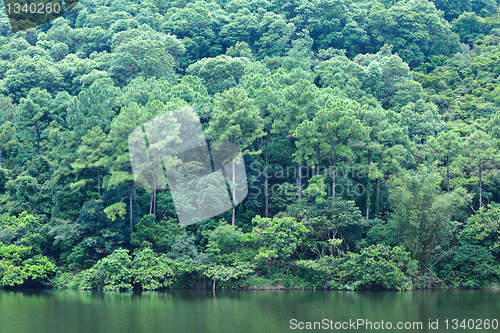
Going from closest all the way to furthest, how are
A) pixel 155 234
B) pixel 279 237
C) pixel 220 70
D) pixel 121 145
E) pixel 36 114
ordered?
1. pixel 279 237
2. pixel 155 234
3. pixel 121 145
4. pixel 36 114
5. pixel 220 70

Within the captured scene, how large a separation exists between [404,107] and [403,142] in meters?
7.71

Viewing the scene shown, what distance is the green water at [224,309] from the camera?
1688 cm

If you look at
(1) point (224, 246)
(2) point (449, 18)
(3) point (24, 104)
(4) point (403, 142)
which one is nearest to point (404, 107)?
(4) point (403, 142)

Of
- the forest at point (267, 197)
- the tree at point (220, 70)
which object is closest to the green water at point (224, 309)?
the forest at point (267, 197)

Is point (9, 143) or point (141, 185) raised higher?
point (9, 143)

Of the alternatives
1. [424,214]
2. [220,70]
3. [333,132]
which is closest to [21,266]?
[333,132]

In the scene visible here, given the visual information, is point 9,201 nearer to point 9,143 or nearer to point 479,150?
point 9,143

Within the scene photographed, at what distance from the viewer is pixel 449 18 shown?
63375mm

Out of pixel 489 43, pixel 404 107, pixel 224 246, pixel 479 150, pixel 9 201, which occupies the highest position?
pixel 489 43

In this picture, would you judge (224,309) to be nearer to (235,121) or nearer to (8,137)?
(235,121)

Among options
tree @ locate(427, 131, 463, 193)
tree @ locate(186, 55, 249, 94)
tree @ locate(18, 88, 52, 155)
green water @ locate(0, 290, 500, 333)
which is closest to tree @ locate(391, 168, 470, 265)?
tree @ locate(427, 131, 463, 193)

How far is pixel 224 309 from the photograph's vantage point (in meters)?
20.0

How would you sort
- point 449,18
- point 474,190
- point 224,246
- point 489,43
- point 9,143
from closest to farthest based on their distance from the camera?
point 224,246 < point 474,190 < point 9,143 < point 489,43 < point 449,18

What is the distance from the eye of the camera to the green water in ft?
55.4
